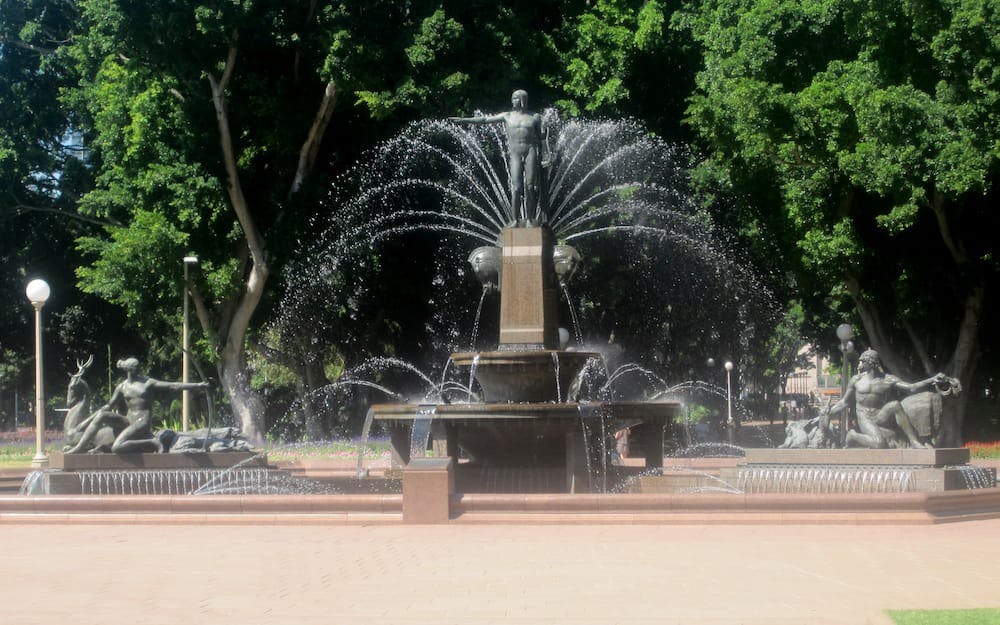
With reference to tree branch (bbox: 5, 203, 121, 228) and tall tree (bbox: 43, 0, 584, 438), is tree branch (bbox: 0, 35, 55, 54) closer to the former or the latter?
tall tree (bbox: 43, 0, 584, 438)

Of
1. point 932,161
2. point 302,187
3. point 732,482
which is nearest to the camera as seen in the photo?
point 732,482

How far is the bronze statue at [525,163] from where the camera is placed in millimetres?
20688

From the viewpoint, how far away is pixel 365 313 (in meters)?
38.8

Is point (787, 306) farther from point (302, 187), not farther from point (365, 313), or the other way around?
point (302, 187)

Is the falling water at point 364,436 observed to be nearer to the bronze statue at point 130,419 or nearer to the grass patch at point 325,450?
the bronze statue at point 130,419

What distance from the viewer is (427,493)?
14820 millimetres

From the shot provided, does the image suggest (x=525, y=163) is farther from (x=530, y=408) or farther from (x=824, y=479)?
(x=824, y=479)

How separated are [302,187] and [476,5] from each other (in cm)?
652

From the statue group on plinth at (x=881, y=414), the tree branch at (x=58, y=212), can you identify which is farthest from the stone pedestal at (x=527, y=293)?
the tree branch at (x=58, y=212)

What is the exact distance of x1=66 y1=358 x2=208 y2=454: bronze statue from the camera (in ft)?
61.0
